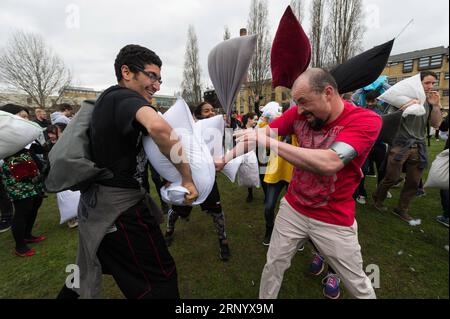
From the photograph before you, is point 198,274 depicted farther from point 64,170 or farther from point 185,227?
point 64,170

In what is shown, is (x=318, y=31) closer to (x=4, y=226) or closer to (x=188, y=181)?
(x=188, y=181)

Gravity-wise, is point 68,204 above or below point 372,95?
below

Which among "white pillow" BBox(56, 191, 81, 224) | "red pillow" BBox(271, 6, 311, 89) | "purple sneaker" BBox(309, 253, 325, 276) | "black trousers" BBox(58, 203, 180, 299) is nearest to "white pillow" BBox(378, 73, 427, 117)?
"red pillow" BBox(271, 6, 311, 89)

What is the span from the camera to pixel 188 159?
54.1 inches

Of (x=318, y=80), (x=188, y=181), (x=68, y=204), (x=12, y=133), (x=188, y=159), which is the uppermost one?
(x=318, y=80)

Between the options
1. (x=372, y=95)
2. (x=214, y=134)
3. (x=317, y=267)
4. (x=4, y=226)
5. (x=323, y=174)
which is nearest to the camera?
(x=323, y=174)

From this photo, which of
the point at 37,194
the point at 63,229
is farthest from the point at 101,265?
the point at 63,229

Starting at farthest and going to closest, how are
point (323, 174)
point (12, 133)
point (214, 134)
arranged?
point (12, 133), point (214, 134), point (323, 174)

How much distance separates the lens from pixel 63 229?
146 inches

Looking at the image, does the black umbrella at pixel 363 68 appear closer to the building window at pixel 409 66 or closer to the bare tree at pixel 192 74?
the building window at pixel 409 66

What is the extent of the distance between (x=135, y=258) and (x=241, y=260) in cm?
171

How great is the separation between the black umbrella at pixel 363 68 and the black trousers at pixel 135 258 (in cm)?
175

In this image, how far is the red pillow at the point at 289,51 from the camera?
1.61 metres

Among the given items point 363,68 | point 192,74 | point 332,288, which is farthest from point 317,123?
point 192,74
